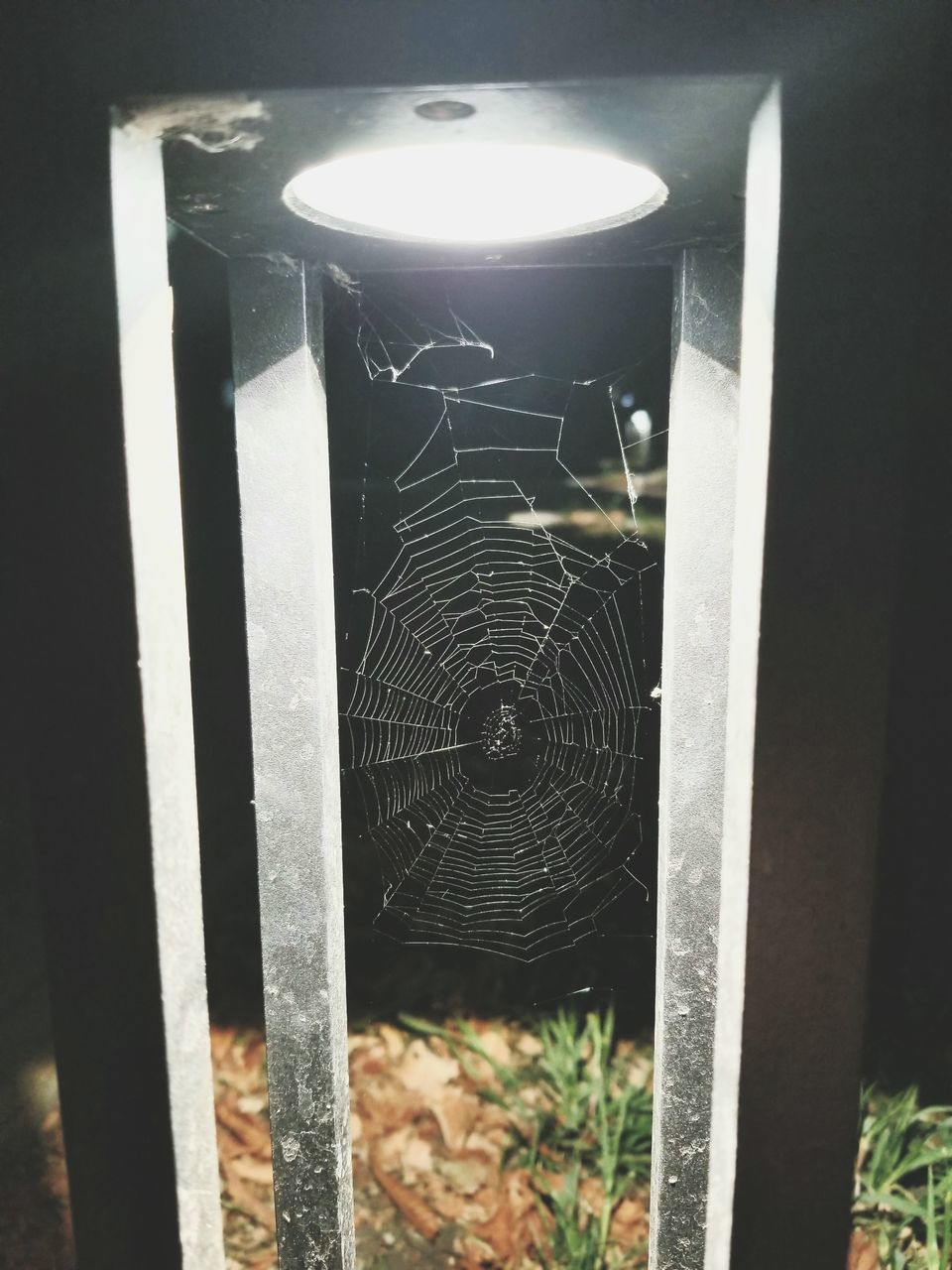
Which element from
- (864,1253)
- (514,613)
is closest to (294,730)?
(514,613)

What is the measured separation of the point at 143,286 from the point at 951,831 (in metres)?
3.57

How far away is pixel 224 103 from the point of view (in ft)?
2.66

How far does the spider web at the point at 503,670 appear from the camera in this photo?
12.4 ft

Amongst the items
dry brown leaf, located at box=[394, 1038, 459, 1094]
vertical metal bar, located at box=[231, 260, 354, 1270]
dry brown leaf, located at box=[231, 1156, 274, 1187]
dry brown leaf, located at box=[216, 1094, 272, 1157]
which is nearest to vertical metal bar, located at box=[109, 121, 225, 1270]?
vertical metal bar, located at box=[231, 260, 354, 1270]

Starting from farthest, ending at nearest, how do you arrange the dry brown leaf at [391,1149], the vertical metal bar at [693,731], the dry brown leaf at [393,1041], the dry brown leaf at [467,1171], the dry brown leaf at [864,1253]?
1. the dry brown leaf at [393,1041]
2. the dry brown leaf at [391,1149]
3. the dry brown leaf at [467,1171]
4. the dry brown leaf at [864,1253]
5. the vertical metal bar at [693,731]

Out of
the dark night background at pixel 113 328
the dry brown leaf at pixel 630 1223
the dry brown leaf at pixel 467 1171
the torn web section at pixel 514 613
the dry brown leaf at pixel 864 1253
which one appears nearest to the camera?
the dark night background at pixel 113 328

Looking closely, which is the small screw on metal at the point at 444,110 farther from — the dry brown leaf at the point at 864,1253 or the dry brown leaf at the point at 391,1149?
the dry brown leaf at the point at 391,1149

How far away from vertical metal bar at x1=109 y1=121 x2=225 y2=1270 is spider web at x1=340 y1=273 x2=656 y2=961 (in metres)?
2.70

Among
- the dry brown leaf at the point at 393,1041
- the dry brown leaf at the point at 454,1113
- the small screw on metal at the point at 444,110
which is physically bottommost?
the dry brown leaf at the point at 454,1113

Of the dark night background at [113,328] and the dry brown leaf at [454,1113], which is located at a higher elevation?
the dark night background at [113,328]

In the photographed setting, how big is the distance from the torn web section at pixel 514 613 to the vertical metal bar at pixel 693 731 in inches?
85.7

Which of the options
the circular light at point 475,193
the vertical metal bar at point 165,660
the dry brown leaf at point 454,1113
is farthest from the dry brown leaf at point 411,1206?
the circular light at point 475,193

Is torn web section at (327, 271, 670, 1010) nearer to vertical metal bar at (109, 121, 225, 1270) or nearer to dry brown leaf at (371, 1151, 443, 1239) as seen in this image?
dry brown leaf at (371, 1151, 443, 1239)

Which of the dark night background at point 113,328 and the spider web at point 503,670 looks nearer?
A: the dark night background at point 113,328
